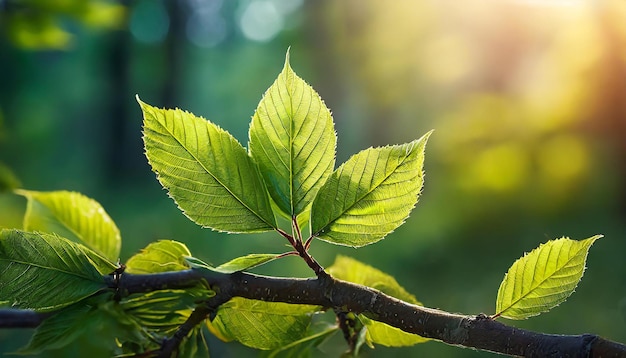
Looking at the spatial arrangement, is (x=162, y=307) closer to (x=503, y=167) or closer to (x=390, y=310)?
(x=390, y=310)

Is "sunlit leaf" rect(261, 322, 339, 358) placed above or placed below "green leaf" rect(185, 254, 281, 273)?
below

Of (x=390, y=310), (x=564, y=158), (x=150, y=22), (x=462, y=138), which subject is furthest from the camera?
(x=150, y=22)

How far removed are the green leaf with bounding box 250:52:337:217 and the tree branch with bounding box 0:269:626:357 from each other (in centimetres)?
4

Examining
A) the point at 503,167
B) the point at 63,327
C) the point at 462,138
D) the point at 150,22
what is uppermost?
the point at 150,22

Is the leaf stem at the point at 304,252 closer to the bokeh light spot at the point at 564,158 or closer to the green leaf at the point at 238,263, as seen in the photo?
the green leaf at the point at 238,263

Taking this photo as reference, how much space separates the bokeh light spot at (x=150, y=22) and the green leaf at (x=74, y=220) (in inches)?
169

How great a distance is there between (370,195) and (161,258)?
91mm

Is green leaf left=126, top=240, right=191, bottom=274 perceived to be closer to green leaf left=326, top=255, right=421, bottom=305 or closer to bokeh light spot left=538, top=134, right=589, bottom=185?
green leaf left=326, top=255, right=421, bottom=305

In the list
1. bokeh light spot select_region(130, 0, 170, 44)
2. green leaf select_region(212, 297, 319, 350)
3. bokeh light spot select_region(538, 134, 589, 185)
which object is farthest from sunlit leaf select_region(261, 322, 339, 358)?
bokeh light spot select_region(130, 0, 170, 44)

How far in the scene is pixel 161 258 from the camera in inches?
10.0

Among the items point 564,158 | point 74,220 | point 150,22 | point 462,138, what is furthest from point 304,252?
point 150,22

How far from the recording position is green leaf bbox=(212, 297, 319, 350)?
0.25 m

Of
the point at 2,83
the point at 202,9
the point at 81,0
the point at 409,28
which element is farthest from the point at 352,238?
the point at 202,9

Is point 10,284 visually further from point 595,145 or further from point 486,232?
point 486,232
